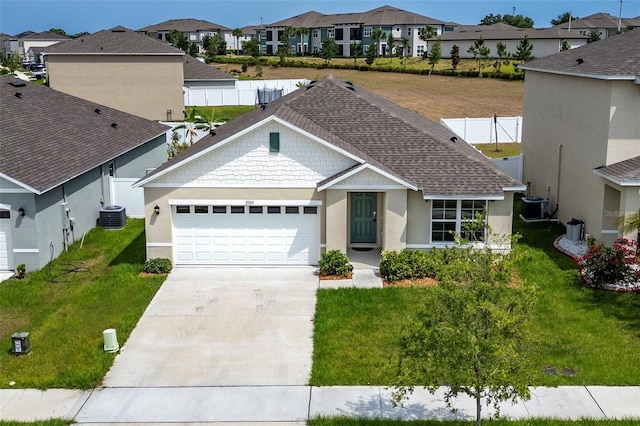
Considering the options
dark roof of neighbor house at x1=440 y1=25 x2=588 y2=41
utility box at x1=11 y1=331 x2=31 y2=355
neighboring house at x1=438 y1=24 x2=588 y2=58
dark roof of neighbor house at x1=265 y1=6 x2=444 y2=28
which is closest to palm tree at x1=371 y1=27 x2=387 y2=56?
dark roof of neighbor house at x1=265 y1=6 x2=444 y2=28

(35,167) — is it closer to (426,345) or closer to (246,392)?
(246,392)

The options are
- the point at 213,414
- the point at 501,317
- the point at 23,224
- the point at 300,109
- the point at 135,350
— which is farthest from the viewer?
the point at 300,109

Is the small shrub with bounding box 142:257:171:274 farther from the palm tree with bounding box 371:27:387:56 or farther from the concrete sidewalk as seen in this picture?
the palm tree with bounding box 371:27:387:56

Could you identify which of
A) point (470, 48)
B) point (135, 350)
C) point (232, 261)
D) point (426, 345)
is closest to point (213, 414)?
point (135, 350)

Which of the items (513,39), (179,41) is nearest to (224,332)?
(513,39)

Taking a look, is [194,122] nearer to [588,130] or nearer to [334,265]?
[334,265]
